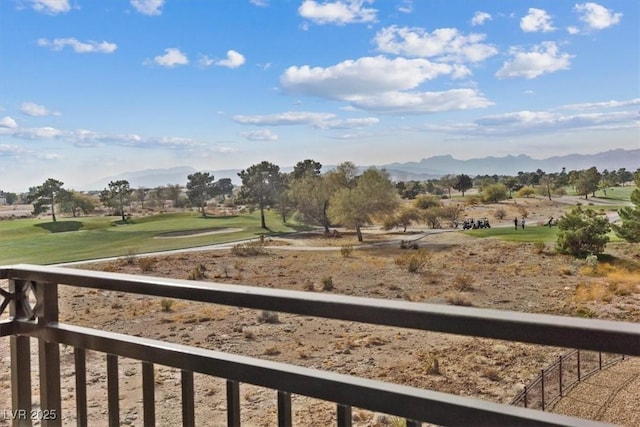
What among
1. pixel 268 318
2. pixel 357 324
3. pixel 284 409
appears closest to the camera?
pixel 284 409

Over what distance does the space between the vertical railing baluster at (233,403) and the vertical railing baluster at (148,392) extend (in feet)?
0.74

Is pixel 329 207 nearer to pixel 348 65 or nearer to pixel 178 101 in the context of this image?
pixel 348 65

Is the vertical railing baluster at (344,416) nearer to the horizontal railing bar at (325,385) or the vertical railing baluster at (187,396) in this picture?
the horizontal railing bar at (325,385)

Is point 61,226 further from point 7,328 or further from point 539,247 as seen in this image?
point 539,247

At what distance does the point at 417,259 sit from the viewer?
186cm

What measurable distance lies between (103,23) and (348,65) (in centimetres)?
104

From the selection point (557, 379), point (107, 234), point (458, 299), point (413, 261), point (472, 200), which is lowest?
point (557, 379)

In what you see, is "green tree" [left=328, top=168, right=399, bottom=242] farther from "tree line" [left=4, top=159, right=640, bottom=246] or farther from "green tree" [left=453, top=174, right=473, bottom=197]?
"green tree" [left=453, top=174, right=473, bottom=197]

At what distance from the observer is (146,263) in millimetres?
2018

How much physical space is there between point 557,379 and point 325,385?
755 mm

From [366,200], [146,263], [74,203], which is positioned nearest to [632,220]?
[366,200]

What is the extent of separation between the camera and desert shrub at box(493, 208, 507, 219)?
190cm

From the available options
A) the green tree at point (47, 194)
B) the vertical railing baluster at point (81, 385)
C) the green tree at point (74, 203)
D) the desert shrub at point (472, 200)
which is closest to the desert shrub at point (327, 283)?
the desert shrub at point (472, 200)

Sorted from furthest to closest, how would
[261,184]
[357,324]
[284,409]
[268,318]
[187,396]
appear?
[261,184] < [268,318] < [357,324] < [187,396] < [284,409]
